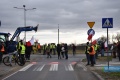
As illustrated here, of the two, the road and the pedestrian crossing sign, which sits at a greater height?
the pedestrian crossing sign

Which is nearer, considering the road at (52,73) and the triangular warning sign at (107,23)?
the road at (52,73)

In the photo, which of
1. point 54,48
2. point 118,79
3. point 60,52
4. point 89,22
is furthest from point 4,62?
point 54,48

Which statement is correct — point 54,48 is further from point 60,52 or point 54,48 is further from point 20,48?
point 20,48

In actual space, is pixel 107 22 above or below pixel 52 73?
above

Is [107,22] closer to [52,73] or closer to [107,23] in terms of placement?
[107,23]

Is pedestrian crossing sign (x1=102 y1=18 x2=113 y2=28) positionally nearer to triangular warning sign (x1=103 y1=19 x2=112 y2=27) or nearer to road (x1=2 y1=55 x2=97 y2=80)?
triangular warning sign (x1=103 y1=19 x2=112 y2=27)

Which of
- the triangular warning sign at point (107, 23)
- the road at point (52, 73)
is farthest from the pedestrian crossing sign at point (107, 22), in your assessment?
the road at point (52, 73)

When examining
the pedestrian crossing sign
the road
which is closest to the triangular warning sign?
the pedestrian crossing sign

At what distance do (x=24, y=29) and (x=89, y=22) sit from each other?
18.4 m

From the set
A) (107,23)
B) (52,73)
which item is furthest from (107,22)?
(52,73)

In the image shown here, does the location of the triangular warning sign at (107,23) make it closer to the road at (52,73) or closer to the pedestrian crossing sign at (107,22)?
the pedestrian crossing sign at (107,22)

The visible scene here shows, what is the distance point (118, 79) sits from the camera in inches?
702

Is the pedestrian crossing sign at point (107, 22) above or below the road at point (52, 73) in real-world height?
above

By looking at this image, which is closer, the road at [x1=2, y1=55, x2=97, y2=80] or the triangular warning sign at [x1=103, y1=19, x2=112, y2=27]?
the road at [x1=2, y1=55, x2=97, y2=80]
